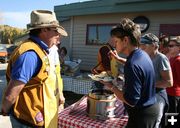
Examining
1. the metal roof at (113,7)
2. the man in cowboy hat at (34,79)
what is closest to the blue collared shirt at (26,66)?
the man in cowboy hat at (34,79)

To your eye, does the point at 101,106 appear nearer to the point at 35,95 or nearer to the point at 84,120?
the point at 84,120

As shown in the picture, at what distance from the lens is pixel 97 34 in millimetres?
10297

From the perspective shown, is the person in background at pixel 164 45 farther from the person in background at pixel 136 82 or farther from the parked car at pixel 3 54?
the parked car at pixel 3 54

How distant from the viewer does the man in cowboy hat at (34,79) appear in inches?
88.6

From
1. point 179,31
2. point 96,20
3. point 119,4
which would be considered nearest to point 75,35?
point 96,20

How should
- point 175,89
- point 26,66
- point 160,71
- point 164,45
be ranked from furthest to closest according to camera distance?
point 164,45 → point 175,89 → point 160,71 → point 26,66

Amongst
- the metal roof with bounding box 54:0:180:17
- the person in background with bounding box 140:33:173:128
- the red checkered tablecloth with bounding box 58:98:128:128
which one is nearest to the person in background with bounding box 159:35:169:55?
the person in background with bounding box 140:33:173:128

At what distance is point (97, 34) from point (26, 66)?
8.16 m

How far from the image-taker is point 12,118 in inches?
96.8

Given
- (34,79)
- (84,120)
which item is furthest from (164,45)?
(34,79)

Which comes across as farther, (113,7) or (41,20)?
(113,7)

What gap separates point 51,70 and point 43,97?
9.9 inches

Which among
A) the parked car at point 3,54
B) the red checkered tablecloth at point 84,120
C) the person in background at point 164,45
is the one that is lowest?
the parked car at point 3,54

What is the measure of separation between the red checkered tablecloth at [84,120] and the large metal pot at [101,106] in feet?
0.17
